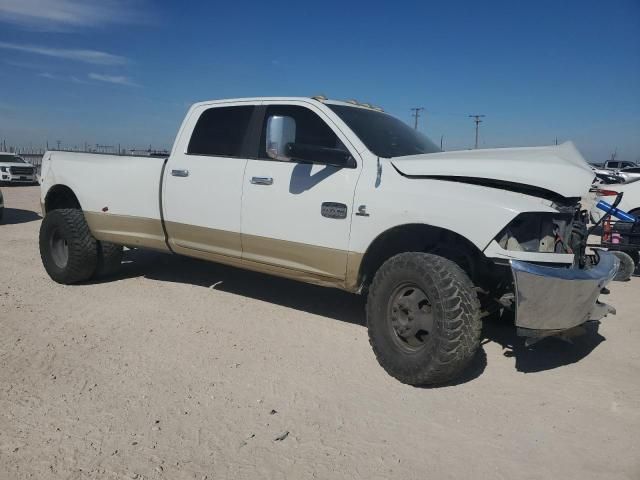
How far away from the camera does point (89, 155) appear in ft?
20.1

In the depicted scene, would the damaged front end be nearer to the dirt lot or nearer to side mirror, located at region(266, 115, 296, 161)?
the dirt lot

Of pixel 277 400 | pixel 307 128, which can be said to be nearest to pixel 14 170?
pixel 307 128

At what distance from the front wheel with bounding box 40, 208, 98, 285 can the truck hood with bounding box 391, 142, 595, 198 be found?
385 cm

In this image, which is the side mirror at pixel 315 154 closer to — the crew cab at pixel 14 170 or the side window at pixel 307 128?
the side window at pixel 307 128

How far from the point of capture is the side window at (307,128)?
14.8 feet

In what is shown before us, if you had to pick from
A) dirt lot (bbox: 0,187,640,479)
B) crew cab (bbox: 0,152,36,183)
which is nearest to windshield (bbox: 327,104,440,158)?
dirt lot (bbox: 0,187,640,479)

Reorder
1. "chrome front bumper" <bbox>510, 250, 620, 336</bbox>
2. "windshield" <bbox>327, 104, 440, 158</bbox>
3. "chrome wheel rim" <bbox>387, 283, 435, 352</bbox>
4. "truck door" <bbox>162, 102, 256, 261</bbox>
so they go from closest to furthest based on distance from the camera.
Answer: "chrome front bumper" <bbox>510, 250, 620, 336</bbox>, "chrome wheel rim" <bbox>387, 283, 435, 352</bbox>, "windshield" <bbox>327, 104, 440, 158</bbox>, "truck door" <bbox>162, 102, 256, 261</bbox>

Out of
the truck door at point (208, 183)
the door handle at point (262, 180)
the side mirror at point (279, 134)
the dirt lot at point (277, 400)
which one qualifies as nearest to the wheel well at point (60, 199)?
the dirt lot at point (277, 400)

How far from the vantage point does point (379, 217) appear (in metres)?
3.99

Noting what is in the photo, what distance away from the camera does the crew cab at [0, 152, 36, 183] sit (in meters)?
22.5

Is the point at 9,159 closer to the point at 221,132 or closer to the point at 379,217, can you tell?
the point at 221,132

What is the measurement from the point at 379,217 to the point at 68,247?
3.95 m

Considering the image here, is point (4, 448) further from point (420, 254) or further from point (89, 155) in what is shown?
point (89, 155)

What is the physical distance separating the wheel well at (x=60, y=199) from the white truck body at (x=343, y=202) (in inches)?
7.5
